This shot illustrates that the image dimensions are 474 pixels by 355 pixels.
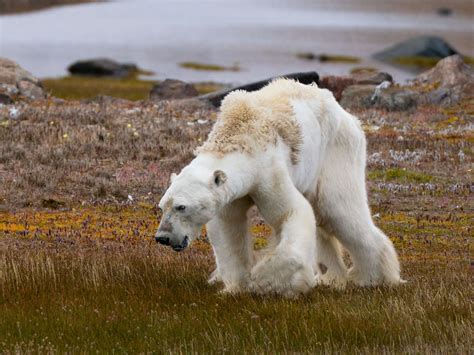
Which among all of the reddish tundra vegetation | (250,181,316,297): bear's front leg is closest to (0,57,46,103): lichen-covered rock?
the reddish tundra vegetation

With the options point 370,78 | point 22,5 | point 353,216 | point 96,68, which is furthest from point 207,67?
point 22,5

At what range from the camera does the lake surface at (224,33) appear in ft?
258

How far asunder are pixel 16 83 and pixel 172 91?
516 cm

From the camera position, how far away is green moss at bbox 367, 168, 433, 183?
1938 cm

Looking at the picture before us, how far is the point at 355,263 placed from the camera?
1096 cm

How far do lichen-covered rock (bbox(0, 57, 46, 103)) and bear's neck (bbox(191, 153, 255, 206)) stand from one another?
19.6m

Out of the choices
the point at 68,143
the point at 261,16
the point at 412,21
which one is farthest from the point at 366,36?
the point at 68,143

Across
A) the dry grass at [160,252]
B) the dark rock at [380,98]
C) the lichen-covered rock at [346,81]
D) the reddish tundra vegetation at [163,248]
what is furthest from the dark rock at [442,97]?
the dry grass at [160,252]

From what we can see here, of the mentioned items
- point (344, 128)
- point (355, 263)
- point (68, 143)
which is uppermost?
point (344, 128)

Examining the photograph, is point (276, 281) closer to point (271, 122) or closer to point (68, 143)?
point (271, 122)

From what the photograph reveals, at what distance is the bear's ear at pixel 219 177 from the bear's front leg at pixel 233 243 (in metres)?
0.75

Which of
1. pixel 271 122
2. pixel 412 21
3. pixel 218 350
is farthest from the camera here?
pixel 412 21

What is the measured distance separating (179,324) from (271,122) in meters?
2.05

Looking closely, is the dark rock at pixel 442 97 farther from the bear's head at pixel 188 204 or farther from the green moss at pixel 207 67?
the green moss at pixel 207 67
